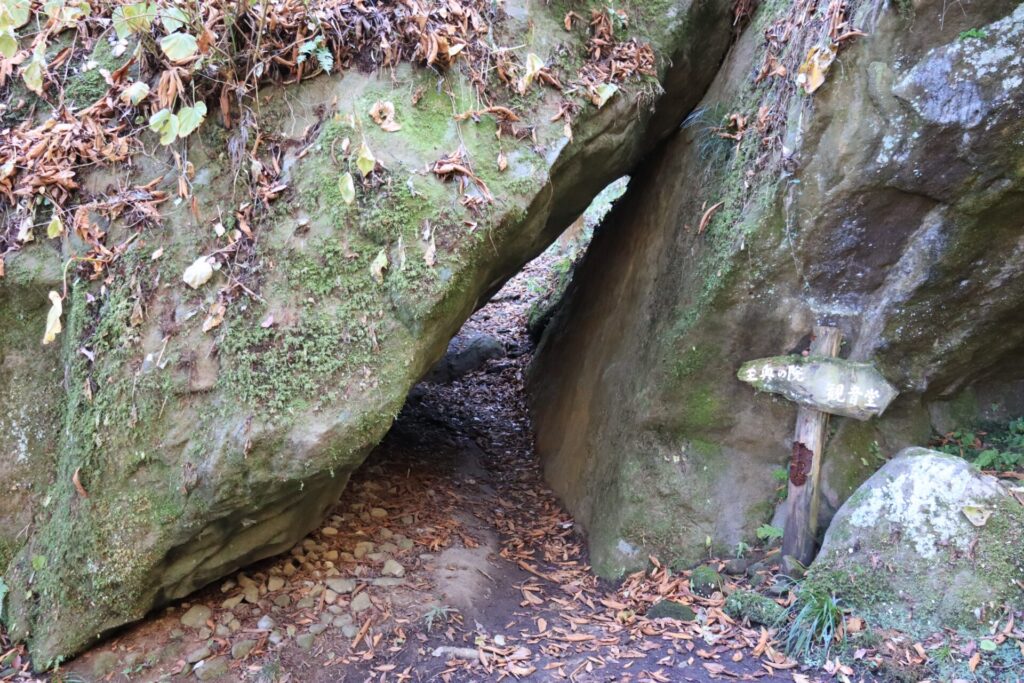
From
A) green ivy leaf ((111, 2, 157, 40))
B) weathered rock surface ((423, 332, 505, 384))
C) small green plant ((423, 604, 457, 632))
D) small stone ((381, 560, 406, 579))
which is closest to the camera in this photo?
green ivy leaf ((111, 2, 157, 40))

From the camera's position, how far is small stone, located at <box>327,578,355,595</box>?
15.5 ft

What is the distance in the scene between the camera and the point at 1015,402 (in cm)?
510

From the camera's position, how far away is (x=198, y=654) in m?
4.17

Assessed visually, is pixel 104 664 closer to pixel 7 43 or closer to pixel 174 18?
pixel 7 43

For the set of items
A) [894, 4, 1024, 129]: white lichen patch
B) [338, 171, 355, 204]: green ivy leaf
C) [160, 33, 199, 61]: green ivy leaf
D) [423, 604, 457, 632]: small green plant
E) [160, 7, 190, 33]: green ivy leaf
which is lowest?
[423, 604, 457, 632]: small green plant

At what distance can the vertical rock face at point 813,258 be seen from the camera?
412cm

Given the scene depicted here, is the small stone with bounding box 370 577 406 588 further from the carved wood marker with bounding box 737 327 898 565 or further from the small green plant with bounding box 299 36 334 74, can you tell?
the small green plant with bounding box 299 36 334 74

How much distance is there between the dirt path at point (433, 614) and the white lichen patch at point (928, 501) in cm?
103

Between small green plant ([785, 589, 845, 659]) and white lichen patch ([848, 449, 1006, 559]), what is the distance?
51 centimetres

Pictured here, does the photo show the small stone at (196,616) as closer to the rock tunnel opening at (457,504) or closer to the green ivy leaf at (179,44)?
the rock tunnel opening at (457,504)

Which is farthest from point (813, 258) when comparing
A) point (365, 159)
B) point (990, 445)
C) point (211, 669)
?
point (211, 669)

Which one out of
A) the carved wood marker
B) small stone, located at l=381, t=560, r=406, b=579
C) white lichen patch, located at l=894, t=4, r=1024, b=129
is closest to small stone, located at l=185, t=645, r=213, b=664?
small stone, located at l=381, t=560, r=406, b=579

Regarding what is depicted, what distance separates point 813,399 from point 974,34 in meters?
2.33

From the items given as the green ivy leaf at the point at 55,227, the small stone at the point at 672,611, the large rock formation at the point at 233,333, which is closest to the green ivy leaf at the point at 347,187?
the large rock formation at the point at 233,333
